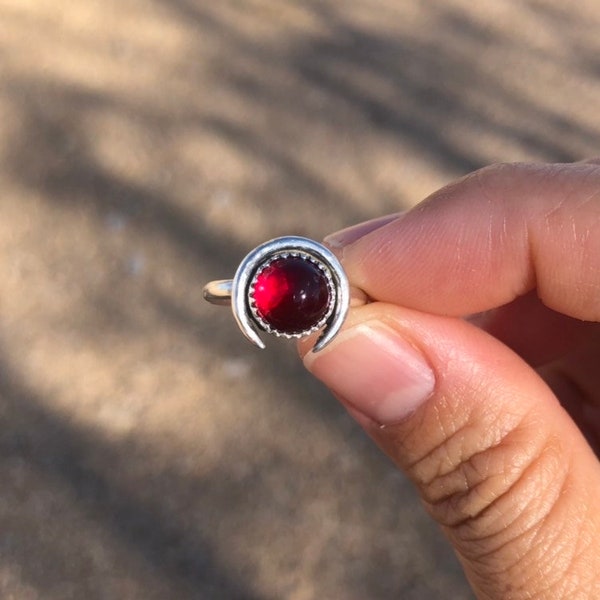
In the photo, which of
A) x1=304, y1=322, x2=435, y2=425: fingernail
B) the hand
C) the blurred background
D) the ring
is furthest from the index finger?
the blurred background

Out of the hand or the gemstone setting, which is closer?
the gemstone setting

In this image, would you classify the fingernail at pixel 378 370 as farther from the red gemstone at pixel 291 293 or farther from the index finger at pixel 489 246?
the red gemstone at pixel 291 293

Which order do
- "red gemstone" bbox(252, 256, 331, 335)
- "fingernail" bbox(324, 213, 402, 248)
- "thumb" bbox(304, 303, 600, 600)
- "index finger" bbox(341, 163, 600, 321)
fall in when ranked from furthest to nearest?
"fingernail" bbox(324, 213, 402, 248) → "index finger" bbox(341, 163, 600, 321) → "thumb" bbox(304, 303, 600, 600) → "red gemstone" bbox(252, 256, 331, 335)

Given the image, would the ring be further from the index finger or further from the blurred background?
the blurred background

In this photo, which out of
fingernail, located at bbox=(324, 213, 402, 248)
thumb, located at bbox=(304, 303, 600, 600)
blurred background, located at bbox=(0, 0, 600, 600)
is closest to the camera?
thumb, located at bbox=(304, 303, 600, 600)

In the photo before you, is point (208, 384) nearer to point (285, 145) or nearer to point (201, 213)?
point (201, 213)

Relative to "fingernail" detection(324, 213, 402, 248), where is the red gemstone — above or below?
above

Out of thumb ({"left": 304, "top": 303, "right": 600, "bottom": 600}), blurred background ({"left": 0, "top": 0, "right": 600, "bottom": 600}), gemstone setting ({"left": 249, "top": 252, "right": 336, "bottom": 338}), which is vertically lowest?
blurred background ({"left": 0, "top": 0, "right": 600, "bottom": 600})
